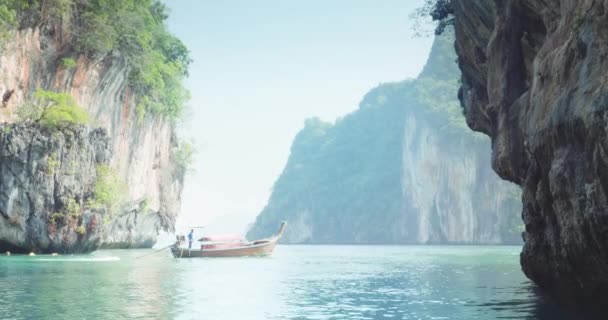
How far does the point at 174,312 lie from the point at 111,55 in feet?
117

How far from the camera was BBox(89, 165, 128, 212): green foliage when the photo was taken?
42.1m

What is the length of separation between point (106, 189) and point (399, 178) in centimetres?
9259

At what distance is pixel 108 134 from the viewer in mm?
A: 48125

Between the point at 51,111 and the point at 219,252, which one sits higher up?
the point at 51,111

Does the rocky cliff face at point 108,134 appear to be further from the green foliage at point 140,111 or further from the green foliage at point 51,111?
the green foliage at point 51,111

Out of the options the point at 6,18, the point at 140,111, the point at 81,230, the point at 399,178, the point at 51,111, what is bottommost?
the point at 81,230

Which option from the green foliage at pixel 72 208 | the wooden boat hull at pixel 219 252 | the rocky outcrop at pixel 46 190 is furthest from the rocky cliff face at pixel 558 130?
the wooden boat hull at pixel 219 252

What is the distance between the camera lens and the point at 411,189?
374 feet

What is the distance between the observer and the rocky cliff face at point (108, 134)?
124ft

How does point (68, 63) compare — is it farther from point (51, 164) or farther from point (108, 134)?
point (108, 134)

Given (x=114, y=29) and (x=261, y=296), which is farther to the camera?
(x=114, y=29)

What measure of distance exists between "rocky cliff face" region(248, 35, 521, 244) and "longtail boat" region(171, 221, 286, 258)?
179 ft

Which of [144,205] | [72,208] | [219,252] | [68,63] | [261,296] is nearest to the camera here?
[261,296]

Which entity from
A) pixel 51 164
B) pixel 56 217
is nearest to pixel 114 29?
pixel 51 164
